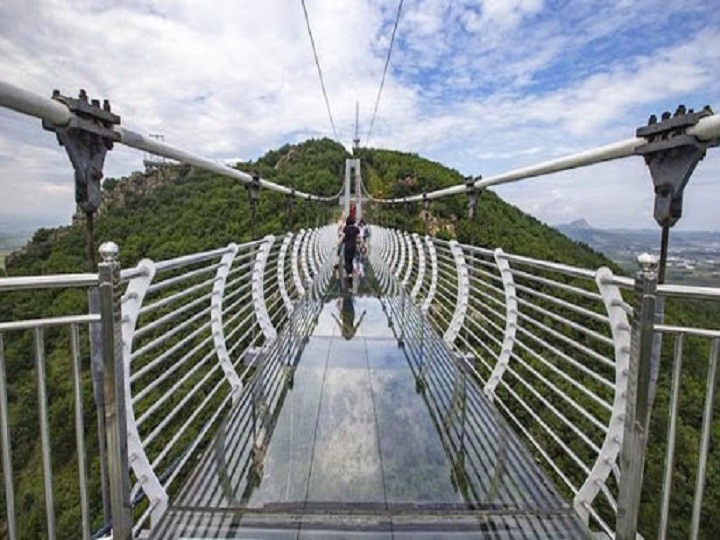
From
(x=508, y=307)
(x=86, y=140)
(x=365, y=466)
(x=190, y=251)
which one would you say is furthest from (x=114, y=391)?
(x=190, y=251)

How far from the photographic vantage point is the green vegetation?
229 cm

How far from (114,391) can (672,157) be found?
1657 mm

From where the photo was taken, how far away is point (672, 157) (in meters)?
1.34

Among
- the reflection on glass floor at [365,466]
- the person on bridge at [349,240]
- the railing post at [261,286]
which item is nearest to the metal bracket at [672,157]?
the reflection on glass floor at [365,466]

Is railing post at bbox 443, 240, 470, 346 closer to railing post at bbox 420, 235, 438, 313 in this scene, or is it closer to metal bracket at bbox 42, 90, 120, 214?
railing post at bbox 420, 235, 438, 313

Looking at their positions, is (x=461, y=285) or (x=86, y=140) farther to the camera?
(x=461, y=285)

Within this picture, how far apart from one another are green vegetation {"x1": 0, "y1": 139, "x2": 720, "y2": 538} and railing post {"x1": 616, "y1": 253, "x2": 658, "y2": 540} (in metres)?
0.20

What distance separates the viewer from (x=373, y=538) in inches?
64.3

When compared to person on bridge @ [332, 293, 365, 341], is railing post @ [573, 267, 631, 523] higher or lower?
higher

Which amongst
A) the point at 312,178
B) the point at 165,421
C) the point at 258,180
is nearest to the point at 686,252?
the point at 165,421

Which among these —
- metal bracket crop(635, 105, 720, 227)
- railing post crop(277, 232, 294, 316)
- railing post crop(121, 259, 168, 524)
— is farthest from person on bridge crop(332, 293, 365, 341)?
metal bracket crop(635, 105, 720, 227)

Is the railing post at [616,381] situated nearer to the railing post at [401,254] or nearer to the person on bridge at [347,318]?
the person on bridge at [347,318]

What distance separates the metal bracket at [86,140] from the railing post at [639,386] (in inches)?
63.5

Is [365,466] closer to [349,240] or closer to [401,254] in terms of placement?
[349,240]
